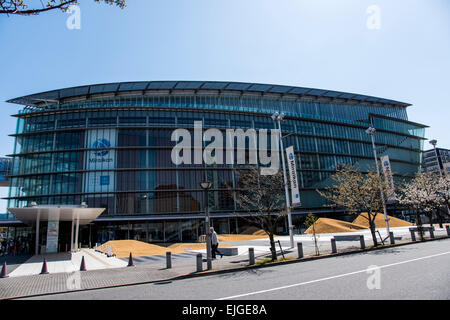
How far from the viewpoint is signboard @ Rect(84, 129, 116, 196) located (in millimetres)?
40156

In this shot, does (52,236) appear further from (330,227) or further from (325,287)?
(330,227)

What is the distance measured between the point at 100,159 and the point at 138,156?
18.3 ft

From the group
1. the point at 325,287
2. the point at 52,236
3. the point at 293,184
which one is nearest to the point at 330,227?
the point at 293,184

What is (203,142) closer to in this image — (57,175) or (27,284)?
(57,175)

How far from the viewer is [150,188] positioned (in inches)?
1620

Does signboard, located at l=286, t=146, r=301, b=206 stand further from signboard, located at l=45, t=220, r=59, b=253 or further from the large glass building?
signboard, located at l=45, t=220, r=59, b=253

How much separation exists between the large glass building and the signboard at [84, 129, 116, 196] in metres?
0.15

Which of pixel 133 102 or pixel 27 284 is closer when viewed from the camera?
pixel 27 284

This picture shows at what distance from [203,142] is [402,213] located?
154 ft

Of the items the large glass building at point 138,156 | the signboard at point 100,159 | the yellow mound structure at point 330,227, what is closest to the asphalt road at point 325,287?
the yellow mound structure at point 330,227

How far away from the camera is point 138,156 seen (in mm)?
42188

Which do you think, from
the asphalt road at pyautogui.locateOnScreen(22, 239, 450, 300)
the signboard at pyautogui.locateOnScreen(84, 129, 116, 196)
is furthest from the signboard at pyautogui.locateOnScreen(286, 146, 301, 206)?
the signboard at pyautogui.locateOnScreen(84, 129, 116, 196)

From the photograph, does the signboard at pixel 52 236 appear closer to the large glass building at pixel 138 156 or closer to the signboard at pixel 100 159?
the large glass building at pixel 138 156
